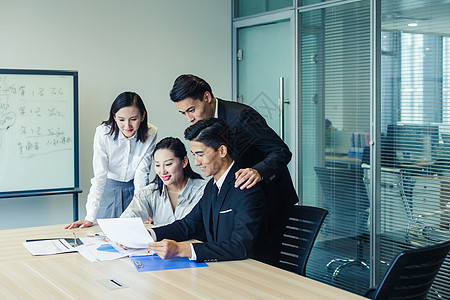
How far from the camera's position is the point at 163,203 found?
123 inches

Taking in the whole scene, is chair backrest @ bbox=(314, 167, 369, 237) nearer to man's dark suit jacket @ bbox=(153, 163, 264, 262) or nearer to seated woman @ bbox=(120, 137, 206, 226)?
seated woman @ bbox=(120, 137, 206, 226)

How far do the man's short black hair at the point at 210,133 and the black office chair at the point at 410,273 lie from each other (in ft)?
3.17

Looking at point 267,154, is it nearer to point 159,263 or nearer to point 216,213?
point 216,213

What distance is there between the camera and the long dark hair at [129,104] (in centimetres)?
342

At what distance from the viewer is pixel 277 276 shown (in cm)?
211

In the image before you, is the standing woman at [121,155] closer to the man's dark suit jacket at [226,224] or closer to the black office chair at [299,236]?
the man's dark suit jacket at [226,224]

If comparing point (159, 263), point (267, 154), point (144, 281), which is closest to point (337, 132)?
point (267, 154)

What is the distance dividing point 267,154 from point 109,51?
7.96ft

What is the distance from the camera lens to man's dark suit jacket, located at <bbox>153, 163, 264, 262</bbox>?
7.72 feet

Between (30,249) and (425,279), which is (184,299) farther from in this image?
(30,249)

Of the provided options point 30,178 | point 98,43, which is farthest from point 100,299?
point 98,43

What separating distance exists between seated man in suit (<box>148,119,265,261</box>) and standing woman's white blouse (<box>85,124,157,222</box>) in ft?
2.87

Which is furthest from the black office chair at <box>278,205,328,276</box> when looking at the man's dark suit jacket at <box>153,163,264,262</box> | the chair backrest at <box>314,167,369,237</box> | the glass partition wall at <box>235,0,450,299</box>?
the chair backrest at <box>314,167,369,237</box>

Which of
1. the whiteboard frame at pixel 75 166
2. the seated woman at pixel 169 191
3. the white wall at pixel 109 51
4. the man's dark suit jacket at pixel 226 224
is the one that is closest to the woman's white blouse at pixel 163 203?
the seated woman at pixel 169 191
